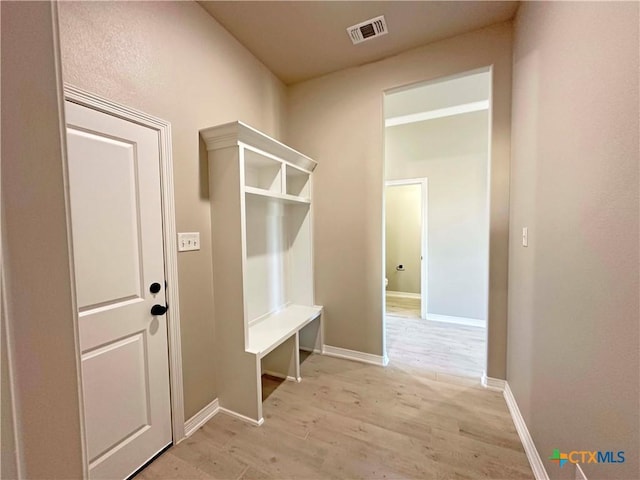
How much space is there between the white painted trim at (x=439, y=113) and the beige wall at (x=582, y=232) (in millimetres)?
2013

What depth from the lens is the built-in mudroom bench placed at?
1.79 meters

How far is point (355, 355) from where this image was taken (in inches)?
105

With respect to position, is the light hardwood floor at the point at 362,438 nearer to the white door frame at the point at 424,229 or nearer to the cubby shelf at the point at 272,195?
the cubby shelf at the point at 272,195

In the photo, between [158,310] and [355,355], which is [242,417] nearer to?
[158,310]

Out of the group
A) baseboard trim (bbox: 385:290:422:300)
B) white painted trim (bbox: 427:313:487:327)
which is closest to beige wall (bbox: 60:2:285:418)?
white painted trim (bbox: 427:313:487:327)

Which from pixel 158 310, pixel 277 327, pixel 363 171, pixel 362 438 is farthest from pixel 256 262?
pixel 362 438

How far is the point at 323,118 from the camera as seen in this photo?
2707mm

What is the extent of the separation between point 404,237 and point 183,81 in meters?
4.63

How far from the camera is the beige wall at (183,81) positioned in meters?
1.26

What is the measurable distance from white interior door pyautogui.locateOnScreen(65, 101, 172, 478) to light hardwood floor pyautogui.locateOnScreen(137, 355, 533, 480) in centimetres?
30

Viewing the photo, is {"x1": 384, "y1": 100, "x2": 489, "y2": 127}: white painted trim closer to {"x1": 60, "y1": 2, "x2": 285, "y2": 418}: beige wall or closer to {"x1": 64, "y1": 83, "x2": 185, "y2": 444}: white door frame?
{"x1": 60, "y1": 2, "x2": 285, "y2": 418}: beige wall

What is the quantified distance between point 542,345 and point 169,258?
2.16m

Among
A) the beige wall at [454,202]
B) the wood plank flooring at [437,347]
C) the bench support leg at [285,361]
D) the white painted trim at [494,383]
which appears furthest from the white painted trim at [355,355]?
the beige wall at [454,202]

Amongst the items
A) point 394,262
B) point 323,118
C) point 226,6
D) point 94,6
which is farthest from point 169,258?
point 394,262
